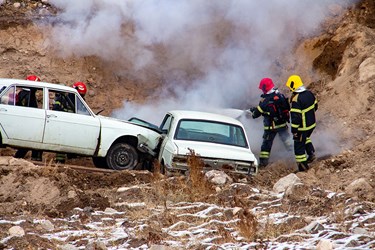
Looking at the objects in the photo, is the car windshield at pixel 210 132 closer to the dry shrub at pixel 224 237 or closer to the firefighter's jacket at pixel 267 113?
the firefighter's jacket at pixel 267 113

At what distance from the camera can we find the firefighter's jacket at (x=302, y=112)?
12445 millimetres

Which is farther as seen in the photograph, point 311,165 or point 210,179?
point 311,165

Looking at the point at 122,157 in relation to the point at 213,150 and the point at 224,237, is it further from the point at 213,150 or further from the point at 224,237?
the point at 224,237

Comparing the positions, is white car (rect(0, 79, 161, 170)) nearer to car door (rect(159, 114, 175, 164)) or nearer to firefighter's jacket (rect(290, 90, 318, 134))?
car door (rect(159, 114, 175, 164))

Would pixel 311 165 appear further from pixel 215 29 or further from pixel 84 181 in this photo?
pixel 215 29

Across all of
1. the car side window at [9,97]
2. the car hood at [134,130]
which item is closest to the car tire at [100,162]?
the car hood at [134,130]

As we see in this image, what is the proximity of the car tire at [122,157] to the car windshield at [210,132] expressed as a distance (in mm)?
1073

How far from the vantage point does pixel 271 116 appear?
43.5ft

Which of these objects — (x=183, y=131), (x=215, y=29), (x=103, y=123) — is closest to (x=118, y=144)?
(x=103, y=123)

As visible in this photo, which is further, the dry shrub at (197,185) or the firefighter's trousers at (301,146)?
the firefighter's trousers at (301,146)

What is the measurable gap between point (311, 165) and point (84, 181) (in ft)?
14.6

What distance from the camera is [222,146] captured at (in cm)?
1191

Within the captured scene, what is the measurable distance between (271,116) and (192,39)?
525 centimetres

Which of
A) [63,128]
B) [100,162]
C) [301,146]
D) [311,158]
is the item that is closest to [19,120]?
[63,128]
